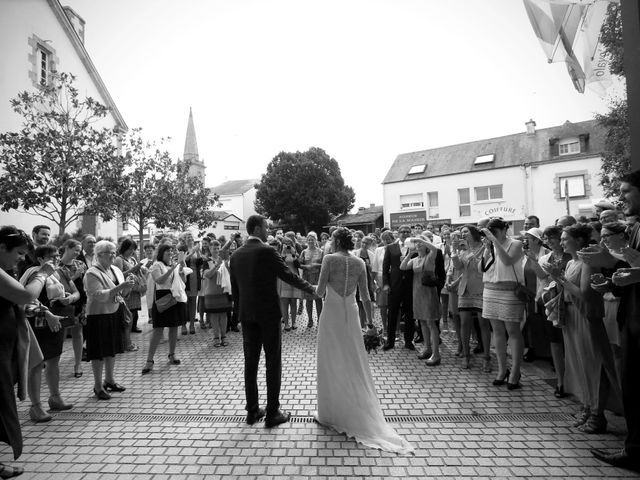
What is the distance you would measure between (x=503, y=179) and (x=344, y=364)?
29.1 metres

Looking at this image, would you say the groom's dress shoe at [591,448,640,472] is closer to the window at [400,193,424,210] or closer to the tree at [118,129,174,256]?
the tree at [118,129,174,256]

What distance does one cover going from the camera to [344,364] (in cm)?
401

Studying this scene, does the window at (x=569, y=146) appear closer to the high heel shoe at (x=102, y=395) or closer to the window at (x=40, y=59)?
the high heel shoe at (x=102, y=395)

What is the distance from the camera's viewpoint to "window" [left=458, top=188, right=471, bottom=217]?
30.4 meters

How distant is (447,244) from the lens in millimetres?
9031

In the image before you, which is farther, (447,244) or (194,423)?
(447,244)

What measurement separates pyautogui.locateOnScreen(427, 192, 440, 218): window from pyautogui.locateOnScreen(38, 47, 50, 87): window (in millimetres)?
27166

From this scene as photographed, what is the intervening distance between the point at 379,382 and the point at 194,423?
2.58 metres

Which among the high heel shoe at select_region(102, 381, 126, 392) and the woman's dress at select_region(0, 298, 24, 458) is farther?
the high heel shoe at select_region(102, 381, 126, 392)

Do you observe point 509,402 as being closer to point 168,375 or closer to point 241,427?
point 241,427

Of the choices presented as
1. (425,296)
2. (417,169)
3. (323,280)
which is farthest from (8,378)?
(417,169)

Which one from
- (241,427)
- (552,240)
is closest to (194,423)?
(241,427)

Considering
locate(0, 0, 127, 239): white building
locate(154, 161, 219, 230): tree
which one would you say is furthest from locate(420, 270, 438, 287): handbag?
locate(154, 161, 219, 230): tree

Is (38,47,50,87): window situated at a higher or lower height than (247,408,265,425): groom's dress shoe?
higher
